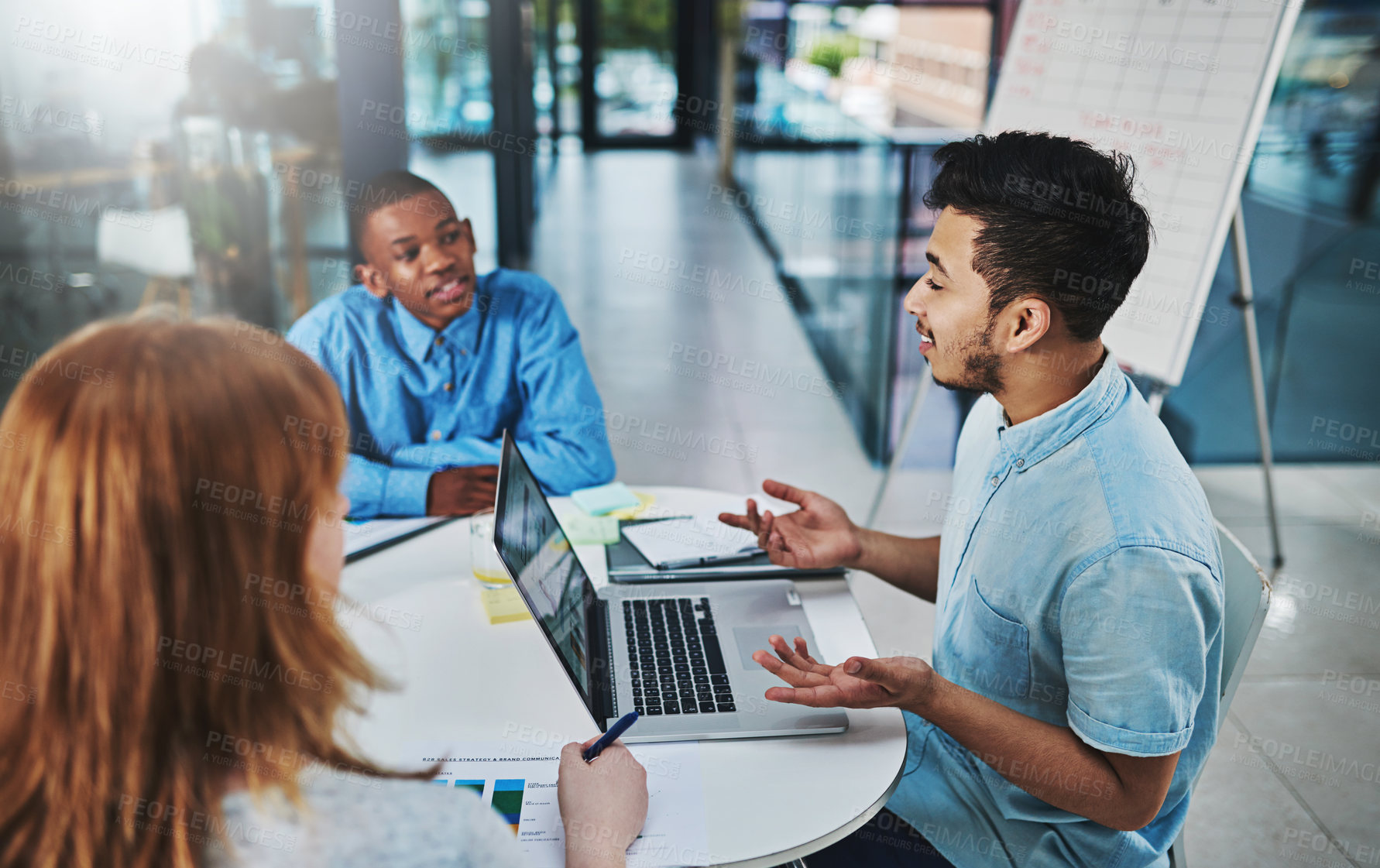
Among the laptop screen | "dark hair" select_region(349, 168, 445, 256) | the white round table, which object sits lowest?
the white round table

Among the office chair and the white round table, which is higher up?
the office chair

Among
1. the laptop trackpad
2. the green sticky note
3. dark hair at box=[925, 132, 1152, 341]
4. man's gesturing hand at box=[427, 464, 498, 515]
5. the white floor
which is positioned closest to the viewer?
dark hair at box=[925, 132, 1152, 341]

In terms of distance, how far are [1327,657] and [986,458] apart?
1.80 meters

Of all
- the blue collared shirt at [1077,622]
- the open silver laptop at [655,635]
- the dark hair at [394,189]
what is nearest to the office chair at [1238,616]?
the blue collared shirt at [1077,622]

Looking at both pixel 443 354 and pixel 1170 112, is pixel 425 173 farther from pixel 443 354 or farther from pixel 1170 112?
pixel 1170 112

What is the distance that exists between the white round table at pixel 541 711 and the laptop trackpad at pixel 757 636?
0.04m

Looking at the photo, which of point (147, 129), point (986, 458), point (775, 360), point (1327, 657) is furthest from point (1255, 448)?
point (147, 129)

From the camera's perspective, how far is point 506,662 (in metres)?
1.41

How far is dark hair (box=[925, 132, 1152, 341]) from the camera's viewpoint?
51.8 inches

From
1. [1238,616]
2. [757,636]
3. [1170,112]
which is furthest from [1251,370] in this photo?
[757,636]

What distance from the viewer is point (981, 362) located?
4.63ft

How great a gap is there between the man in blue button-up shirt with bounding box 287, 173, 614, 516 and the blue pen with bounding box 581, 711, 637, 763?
2.92ft

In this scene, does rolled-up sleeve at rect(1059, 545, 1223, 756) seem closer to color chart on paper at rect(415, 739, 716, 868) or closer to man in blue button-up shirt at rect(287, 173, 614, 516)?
color chart on paper at rect(415, 739, 716, 868)

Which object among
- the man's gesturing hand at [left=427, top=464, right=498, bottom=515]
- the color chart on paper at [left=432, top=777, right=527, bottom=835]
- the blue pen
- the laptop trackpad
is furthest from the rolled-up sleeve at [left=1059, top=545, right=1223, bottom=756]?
the man's gesturing hand at [left=427, top=464, right=498, bottom=515]
